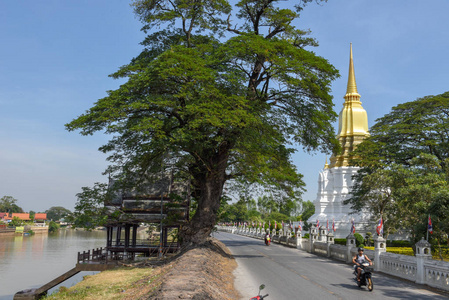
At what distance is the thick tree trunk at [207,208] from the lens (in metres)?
21.6

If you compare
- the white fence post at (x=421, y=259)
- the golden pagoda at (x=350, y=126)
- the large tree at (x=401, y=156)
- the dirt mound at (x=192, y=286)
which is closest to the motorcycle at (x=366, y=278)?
the white fence post at (x=421, y=259)

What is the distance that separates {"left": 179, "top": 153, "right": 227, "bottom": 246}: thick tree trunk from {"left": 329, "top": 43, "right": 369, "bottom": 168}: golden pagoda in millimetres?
46191

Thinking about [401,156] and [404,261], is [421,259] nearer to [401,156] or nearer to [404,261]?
[404,261]

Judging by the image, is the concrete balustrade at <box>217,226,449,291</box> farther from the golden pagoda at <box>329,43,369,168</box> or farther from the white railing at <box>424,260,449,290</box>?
the golden pagoda at <box>329,43,369,168</box>

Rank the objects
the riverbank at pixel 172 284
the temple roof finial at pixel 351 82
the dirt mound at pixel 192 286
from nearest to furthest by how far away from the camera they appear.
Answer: the dirt mound at pixel 192 286, the riverbank at pixel 172 284, the temple roof finial at pixel 351 82

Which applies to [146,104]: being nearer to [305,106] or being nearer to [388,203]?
[305,106]

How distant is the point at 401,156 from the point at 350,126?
31.6m

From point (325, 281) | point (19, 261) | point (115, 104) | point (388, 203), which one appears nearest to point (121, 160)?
point (115, 104)

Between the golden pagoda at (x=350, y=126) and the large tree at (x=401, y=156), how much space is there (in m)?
23.2

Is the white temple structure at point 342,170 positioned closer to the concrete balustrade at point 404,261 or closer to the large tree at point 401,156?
the large tree at point 401,156

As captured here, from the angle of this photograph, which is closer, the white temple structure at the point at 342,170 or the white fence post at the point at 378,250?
the white fence post at the point at 378,250

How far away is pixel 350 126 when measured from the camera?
6700cm

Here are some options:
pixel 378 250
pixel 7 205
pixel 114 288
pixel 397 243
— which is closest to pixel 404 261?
pixel 378 250

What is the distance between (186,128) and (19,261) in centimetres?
3524
